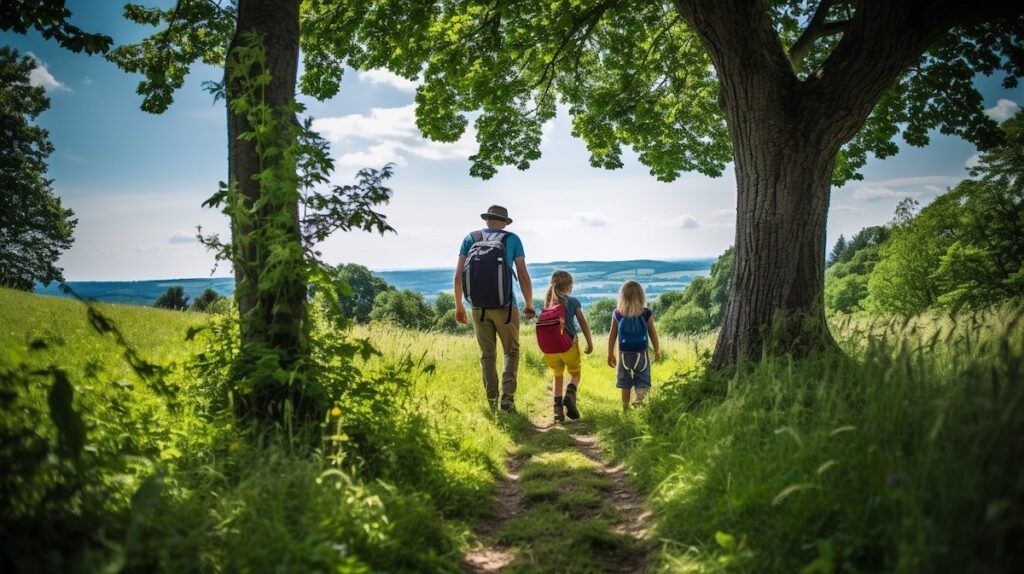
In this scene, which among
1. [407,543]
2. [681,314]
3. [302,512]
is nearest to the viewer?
[302,512]

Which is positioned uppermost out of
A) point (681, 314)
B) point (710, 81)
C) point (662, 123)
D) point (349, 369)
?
point (710, 81)

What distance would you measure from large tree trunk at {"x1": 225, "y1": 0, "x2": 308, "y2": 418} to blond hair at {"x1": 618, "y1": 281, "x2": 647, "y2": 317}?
4.39 meters

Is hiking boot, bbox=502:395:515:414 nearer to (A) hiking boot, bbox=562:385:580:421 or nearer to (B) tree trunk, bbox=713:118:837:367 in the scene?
(A) hiking boot, bbox=562:385:580:421

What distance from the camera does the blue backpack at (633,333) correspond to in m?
7.14

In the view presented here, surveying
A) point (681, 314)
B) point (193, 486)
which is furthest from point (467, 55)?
point (681, 314)

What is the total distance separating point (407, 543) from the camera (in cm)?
311

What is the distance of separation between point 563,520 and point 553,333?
145 inches

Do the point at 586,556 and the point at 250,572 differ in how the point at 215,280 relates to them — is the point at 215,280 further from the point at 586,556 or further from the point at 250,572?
the point at 586,556

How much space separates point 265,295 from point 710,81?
10226 mm

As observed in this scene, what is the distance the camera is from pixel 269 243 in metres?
3.99

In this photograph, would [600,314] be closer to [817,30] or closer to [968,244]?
[968,244]

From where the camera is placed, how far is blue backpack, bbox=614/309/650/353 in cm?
714

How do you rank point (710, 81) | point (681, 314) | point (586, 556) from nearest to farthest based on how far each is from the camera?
point (586, 556), point (710, 81), point (681, 314)

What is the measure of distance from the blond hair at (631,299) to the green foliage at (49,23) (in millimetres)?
6717
